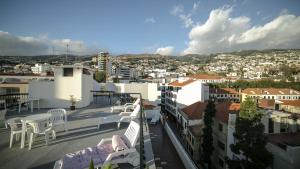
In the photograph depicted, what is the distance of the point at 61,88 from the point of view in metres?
11.0

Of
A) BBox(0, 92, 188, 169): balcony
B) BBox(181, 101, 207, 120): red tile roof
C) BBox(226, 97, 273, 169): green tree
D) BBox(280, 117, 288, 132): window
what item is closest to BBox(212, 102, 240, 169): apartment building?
BBox(280, 117, 288, 132): window

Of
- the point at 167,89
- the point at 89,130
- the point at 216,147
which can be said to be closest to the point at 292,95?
the point at 167,89

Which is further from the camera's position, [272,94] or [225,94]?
[225,94]

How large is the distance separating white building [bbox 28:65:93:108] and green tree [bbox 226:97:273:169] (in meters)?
9.60

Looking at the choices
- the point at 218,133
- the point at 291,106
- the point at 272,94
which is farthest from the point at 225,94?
the point at 218,133

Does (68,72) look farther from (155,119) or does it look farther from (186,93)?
(186,93)

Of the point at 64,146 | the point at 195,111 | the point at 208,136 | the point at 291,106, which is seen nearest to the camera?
the point at 64,146

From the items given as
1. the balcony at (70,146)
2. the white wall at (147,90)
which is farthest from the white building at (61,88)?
the white wall at (147,90)

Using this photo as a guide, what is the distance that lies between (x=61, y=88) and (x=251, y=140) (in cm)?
1132

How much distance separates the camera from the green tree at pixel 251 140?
12.1 meters

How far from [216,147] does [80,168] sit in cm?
2017

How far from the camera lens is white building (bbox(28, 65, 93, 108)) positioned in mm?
10758

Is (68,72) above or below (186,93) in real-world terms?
above

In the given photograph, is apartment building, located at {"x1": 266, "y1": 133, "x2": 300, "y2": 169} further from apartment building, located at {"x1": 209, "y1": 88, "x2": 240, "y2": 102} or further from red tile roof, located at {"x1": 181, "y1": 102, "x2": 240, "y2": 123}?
apartment building, located at {"x1": 209, "y1": 88, "x2": 240, "y2": 102}
